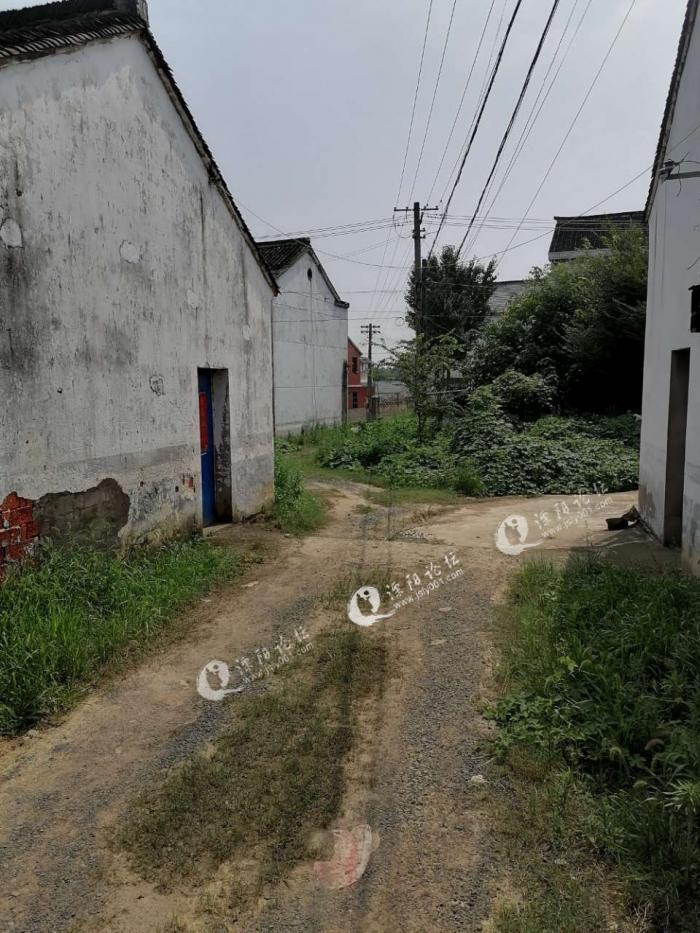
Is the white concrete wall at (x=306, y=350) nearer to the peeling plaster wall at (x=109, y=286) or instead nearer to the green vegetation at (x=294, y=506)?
the green vegetation at (x=294, y=506)

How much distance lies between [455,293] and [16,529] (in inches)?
1148

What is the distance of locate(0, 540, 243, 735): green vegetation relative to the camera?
409 cm

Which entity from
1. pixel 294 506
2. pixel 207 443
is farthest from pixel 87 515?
pixel 294 506

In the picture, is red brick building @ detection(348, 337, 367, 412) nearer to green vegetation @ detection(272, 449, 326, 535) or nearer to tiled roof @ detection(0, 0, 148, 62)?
green vegetation @ detection(272, 449, 326, 535)

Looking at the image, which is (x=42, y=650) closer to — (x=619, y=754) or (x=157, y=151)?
(x=619, y=754)

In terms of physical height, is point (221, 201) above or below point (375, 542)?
above

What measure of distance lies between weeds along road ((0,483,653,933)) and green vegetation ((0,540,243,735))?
0.21 m

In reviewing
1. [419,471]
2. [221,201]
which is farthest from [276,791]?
[419,471]

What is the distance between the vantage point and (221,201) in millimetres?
8508

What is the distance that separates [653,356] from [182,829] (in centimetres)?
853

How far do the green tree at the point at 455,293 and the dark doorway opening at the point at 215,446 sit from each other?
77.0 feet

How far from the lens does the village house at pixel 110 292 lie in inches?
208

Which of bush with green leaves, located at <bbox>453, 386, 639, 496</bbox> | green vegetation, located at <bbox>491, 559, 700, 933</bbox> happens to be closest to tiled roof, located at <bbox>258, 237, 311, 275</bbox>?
bush with green leaves, located at <bbox>453, 386, 639, 496</bbox>

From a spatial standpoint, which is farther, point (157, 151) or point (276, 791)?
point (157, 151)
